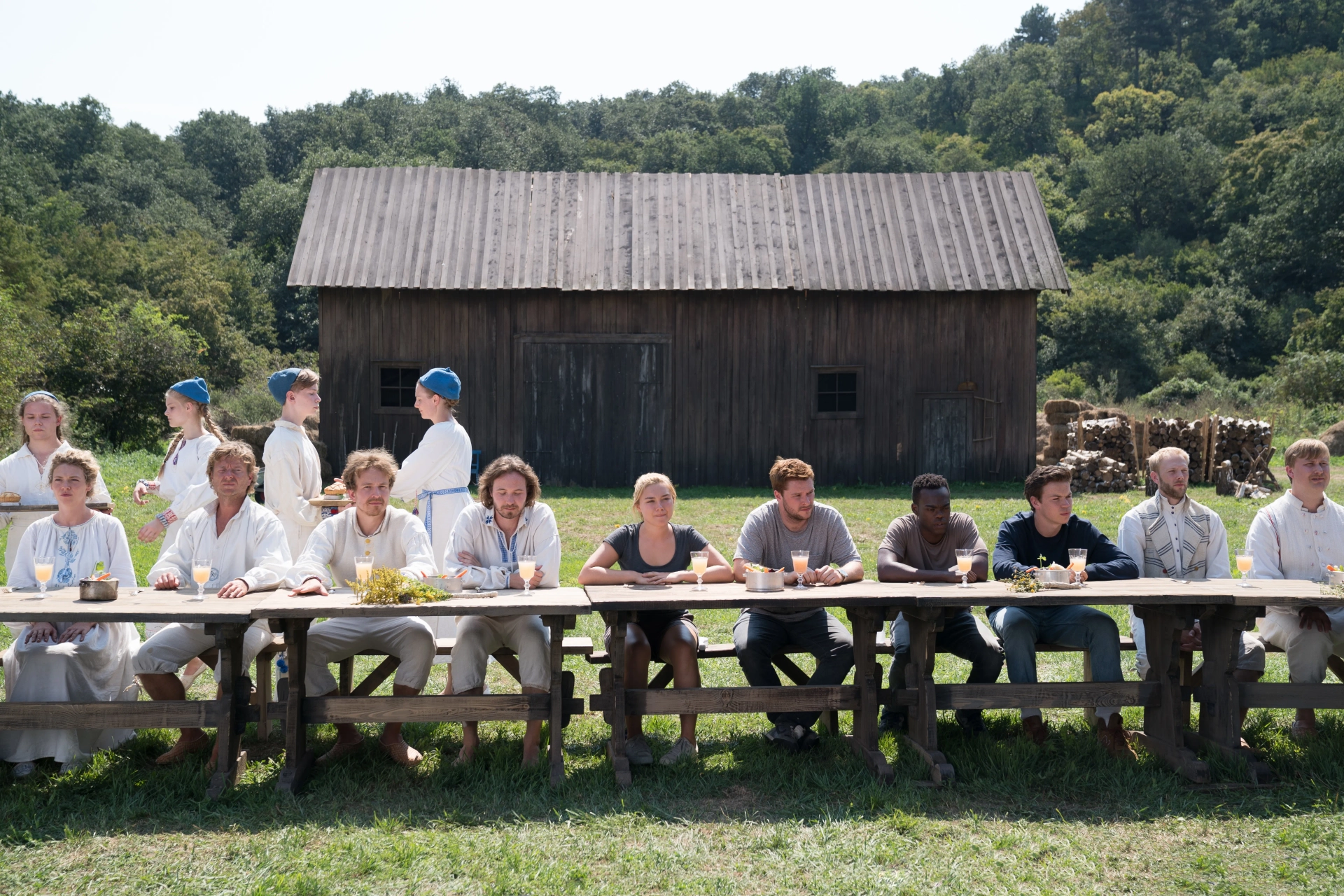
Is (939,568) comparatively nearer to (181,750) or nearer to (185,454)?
(181,750)

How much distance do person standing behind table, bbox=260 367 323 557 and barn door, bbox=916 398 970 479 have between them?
13.0 metres

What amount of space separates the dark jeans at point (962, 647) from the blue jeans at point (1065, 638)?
95 mm

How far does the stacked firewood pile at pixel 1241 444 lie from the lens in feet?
54.5

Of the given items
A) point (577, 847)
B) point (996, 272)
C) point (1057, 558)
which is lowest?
point (577, 847)

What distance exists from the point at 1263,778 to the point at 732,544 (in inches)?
278

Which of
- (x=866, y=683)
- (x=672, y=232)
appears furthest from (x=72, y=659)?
(x=672, y=232)

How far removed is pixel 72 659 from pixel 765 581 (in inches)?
123

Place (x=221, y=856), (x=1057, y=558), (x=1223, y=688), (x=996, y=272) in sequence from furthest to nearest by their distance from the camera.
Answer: (x=996, y=272) → (x=1057, y=558) → (x=1223, y=688) → (x=221, y=856)

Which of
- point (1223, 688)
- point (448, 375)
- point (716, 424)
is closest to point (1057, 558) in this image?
point (1223, 688)

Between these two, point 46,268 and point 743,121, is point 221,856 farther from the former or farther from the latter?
point 743,121

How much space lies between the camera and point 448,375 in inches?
268

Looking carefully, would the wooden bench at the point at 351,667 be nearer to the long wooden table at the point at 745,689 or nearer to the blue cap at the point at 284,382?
the long wooden table at the point at 745,689

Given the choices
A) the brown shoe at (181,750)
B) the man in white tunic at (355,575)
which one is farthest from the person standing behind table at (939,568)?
the brown shoe at (181,750)

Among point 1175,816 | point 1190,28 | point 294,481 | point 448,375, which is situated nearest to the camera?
point 1175,816
